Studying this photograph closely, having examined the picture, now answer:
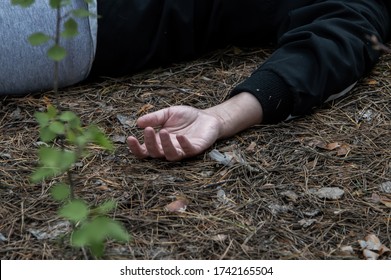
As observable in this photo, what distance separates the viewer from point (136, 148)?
2.38 m

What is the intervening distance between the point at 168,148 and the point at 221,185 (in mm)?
218

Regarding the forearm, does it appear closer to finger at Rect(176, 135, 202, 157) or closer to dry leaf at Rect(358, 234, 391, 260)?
finger at Rect(176, 135, 202, 157)

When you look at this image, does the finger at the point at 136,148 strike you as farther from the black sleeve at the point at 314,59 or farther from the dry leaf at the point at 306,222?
the dry leaf at the point at 306,222

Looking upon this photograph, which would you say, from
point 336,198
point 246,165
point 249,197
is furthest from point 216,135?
point 336,198

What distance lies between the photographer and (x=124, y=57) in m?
3.00

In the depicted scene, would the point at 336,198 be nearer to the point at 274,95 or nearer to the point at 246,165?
the point at 246,165

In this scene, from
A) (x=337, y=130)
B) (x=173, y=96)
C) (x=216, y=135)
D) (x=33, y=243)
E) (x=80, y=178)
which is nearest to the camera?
(x=33, y=243)

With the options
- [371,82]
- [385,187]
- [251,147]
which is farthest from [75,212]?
[371,82]

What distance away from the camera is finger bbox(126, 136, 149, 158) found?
7.73 feet

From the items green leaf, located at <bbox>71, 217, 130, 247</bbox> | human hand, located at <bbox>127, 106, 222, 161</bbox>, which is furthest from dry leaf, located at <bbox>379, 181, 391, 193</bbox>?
green leaf, located at <bbox>71, 217, 130, 247</bbox>

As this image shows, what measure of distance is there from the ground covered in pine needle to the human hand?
43 mm

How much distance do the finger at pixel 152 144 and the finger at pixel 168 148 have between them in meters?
0.03

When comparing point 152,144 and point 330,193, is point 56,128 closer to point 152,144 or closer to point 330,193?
point 152,144

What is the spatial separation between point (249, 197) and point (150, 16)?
107cm
